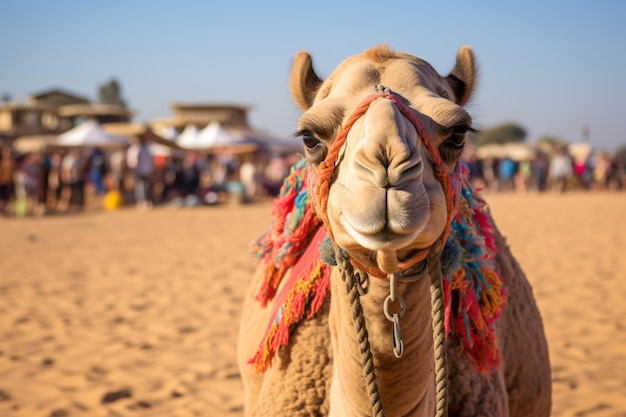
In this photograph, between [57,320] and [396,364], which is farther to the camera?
[57,320]

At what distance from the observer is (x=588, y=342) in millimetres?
5633

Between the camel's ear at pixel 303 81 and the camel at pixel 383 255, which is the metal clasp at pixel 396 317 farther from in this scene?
the camel's ear at pixel 303 81

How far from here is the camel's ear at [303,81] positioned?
7.53ft

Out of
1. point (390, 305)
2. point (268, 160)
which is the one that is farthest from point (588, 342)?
point (268, 160)

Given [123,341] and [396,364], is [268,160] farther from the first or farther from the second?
[396,364]

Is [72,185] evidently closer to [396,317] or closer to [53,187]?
[53,187]

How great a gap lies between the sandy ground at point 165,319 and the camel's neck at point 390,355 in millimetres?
2652

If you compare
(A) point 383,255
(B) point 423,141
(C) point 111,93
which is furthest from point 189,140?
(C) point 111,93

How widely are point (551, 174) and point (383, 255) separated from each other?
29.0m

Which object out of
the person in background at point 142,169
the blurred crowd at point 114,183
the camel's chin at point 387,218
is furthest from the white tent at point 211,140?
the camel's chin at point 387,218

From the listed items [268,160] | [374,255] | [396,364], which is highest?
[374,255]

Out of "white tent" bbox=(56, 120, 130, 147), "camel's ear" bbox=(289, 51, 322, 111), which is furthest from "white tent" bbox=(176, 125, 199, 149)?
"camel's ear" bbox=(289, 51, 322, 111)

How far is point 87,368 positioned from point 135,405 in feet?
2.99

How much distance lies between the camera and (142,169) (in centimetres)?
1883
